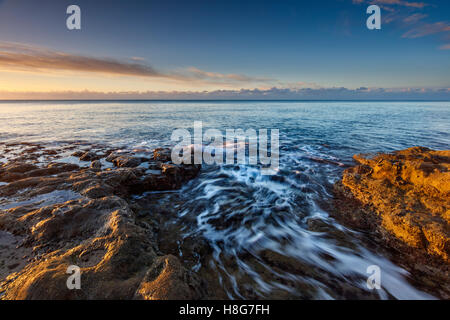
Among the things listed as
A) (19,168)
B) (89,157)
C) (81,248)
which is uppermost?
(89,157)

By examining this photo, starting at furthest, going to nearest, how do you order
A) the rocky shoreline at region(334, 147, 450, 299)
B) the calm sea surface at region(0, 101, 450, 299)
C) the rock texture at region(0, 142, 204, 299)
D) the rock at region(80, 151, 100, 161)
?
the rock at region(80, 151, 100, 161) < the rocky shoreline at region(334, 147, 450, 299) < the calm sea surface at region(0, 101, 450, 299) < the rock texture at region(0, 142, 204, 299)

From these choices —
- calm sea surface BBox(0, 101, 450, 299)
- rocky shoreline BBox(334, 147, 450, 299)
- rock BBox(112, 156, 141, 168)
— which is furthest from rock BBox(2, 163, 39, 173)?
rocky shoreline BBox(334, 147, 450, 299)

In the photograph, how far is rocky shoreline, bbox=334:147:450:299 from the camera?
3536 millimetres

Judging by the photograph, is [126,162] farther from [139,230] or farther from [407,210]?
[407,210]

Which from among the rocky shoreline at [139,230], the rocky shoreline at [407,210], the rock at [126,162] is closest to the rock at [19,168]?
the rocky shoreline at [139,230]

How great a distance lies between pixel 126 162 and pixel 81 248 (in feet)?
17.6

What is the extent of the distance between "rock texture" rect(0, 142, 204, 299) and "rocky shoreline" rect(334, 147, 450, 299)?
410 cm

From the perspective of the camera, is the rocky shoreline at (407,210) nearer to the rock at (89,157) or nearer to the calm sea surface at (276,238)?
the calm sea surface at (276,238)

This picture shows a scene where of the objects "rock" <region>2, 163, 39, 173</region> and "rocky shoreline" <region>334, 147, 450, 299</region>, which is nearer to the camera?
"rocky shoreline" <region>334, 147, 450, 299</region>

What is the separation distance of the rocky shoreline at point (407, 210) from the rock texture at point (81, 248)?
410 cm

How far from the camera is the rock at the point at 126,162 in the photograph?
790 cm

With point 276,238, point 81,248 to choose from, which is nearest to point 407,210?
point 276,238

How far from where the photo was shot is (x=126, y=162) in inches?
314

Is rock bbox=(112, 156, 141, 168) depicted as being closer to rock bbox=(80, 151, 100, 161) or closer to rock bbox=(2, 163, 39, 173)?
rock bbox=(80, 151, 100, 161)
